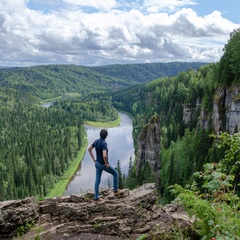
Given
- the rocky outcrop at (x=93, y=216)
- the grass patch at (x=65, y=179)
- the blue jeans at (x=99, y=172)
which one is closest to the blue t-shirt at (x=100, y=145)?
the blue jeans at (x=99, y=172)

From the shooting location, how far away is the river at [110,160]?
91.3m

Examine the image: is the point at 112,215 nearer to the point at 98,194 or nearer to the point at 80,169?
the point at 98,194

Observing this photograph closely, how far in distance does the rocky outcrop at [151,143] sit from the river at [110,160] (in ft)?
33.6

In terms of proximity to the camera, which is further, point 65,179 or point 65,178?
point 65,178

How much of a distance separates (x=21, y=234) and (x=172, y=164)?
2205 inches

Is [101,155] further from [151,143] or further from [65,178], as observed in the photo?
[65,178]

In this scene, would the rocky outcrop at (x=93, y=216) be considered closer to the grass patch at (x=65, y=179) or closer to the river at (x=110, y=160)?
the river at (x=110, y=160)

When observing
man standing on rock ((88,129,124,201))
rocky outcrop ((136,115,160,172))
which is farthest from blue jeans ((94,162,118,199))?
rocky outcrop ((136,115,160,172))

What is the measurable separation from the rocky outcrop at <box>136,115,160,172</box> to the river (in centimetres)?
1023

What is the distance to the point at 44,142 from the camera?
135 m

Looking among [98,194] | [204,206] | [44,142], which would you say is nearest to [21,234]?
[98,194]

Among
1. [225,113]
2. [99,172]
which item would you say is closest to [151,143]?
[225,113]

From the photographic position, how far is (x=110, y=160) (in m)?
118

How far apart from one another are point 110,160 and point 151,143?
169 ft
